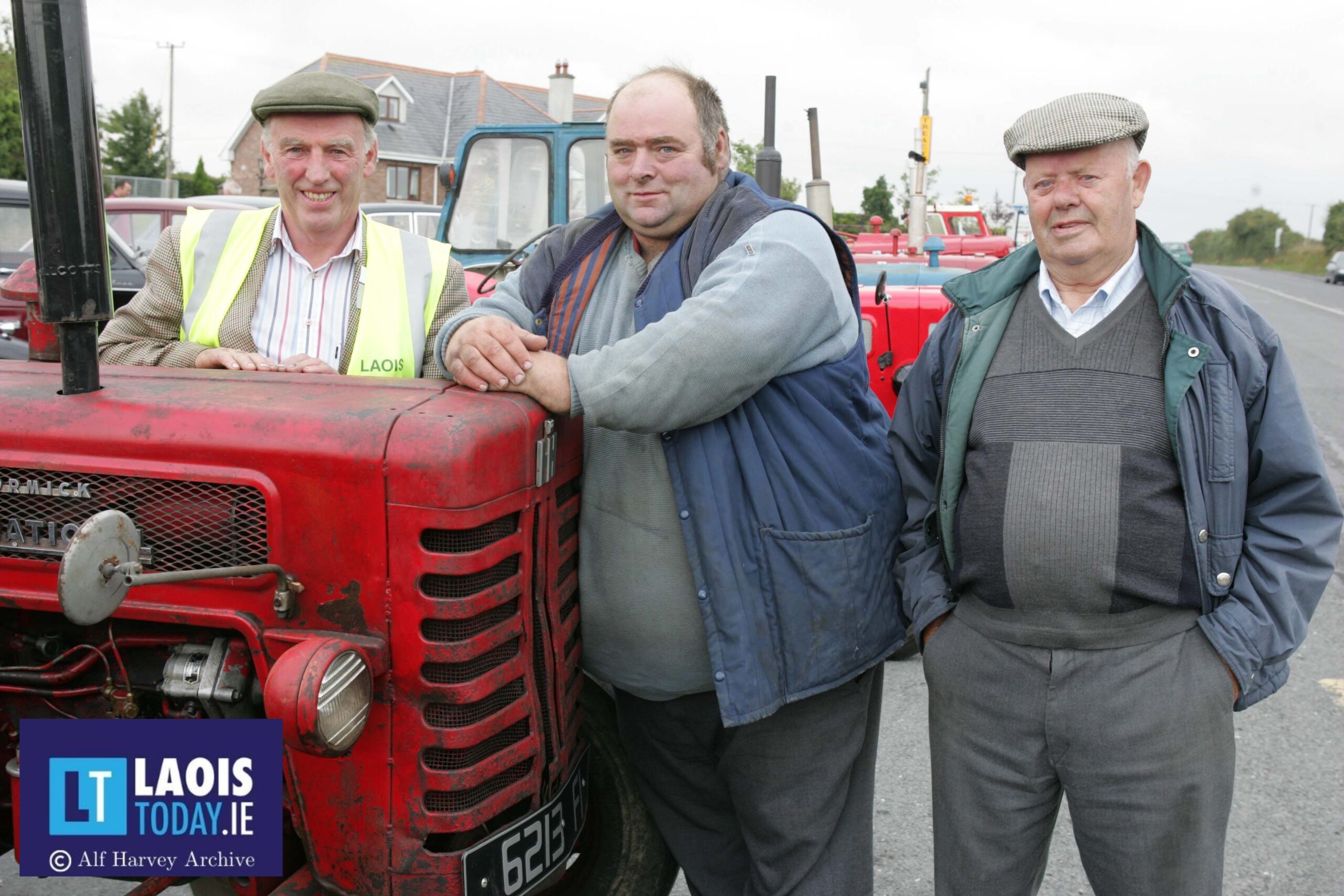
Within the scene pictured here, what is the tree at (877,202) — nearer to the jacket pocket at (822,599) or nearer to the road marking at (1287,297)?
the road marking at (1287,297)

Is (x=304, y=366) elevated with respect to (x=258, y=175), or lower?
lower

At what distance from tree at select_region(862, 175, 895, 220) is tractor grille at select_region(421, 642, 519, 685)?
103ft

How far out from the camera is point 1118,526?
6.55 ft

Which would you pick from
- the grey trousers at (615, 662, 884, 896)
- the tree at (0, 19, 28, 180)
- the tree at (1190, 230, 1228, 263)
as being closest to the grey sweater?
the grey trousers at (615, 662, 884, 896)

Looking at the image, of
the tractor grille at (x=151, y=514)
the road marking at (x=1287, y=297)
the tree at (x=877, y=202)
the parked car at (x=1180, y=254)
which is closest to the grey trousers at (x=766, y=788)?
the tractor grille at (x=151, y=514)

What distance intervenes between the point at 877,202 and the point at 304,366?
105ft

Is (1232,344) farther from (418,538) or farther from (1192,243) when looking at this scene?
(1192,243)

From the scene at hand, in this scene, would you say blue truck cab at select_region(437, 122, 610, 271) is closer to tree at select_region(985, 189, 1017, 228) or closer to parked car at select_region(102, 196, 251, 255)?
parked car at select_region(102, 196, 251, 255)

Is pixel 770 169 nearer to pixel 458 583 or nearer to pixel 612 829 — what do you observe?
pixel 612 829

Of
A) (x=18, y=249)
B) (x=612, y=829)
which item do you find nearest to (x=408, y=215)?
(x=18, y=249)

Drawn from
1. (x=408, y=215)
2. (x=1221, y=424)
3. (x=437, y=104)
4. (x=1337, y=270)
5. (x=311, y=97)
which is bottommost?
(x=1221, y=424)

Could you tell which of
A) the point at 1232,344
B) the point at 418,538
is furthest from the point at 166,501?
the point at 1232,344

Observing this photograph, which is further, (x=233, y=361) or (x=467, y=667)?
(x=233, y=361)

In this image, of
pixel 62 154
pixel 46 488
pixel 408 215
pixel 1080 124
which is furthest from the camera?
pixel 408 215
